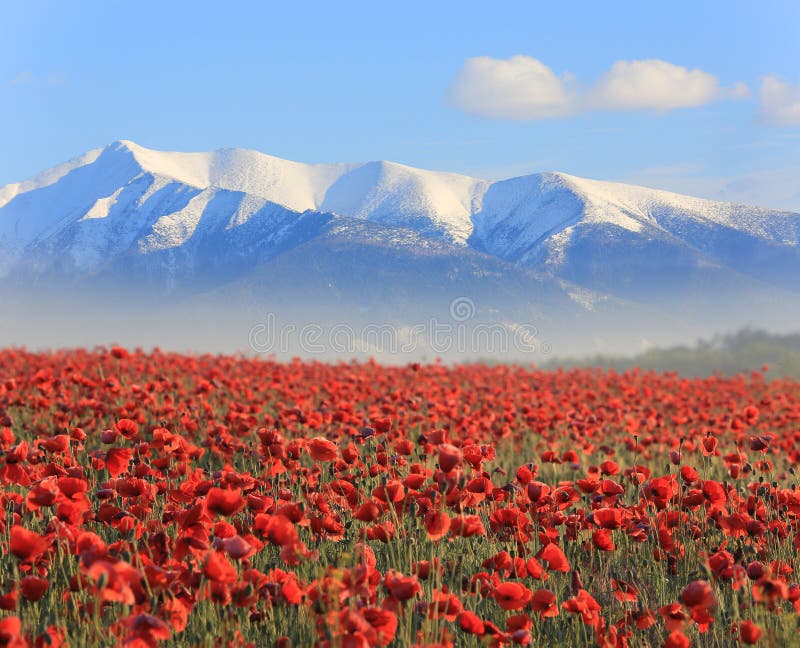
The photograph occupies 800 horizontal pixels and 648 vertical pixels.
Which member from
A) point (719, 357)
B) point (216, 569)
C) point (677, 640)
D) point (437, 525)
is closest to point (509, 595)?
point (437, 525)

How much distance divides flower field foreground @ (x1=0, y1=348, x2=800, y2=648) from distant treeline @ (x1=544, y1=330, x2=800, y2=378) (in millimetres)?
18859

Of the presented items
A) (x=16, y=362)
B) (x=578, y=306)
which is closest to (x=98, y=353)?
(x=16, y=362)

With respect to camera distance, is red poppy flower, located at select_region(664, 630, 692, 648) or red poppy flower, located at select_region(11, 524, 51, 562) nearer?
red poppy flower, located at select_region(11, 524, 51, 562)

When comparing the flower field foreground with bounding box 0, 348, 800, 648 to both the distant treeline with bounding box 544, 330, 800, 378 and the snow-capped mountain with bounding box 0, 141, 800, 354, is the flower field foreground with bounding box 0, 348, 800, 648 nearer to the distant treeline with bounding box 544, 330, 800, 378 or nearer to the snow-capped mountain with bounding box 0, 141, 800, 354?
the distant treeline with bounding box 544, 330, 800, 378

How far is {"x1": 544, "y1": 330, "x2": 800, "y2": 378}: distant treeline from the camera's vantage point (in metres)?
26.4

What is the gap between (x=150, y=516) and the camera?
5.04 metres

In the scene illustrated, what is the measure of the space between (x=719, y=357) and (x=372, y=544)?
25116 mm

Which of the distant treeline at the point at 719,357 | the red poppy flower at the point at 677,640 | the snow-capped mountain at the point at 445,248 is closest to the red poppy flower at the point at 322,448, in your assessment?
the red poppy flower at the point at 677,640

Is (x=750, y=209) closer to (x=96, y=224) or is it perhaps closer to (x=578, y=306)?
(x=578, y=306)

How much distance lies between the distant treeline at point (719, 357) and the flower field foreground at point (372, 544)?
61.9 feet

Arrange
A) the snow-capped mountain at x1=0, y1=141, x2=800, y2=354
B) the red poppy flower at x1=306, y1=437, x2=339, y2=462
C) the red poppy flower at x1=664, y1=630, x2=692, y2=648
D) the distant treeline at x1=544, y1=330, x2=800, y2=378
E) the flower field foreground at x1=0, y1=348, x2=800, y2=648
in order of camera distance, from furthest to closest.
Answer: the snow-capped mountain at x1=0, y1=141, x2=800, y2=354 < the distant treeline at x1=544, y1=330, x2=800, y2=378 < the red poppy flower at x1=306, y1=437, x2=339, y2=462 < the red poppy flower at x1=664, y1=630, x2=692, y2=648 < the flower field foreground at x1=0, y1=348, x2=800, y2=648

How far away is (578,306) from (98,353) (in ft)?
307

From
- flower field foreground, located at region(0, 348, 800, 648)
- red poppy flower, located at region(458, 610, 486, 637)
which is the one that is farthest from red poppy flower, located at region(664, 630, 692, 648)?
red poppy flower, located at region(458, 610, 486, 637)

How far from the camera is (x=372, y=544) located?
5301 millimetres
